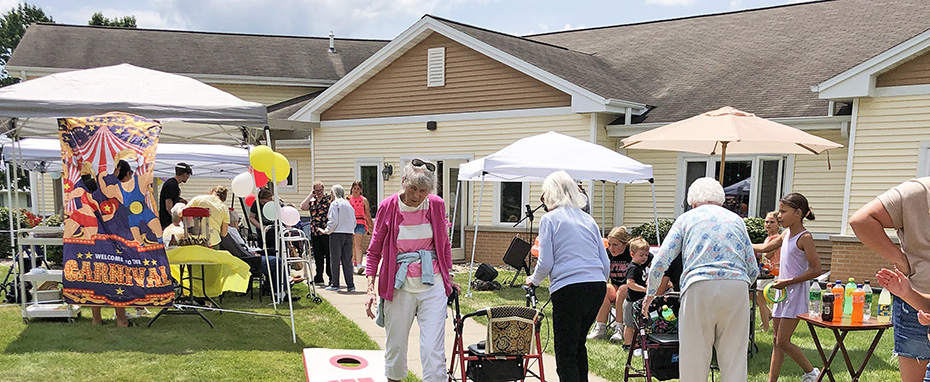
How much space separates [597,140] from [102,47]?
16.2 m

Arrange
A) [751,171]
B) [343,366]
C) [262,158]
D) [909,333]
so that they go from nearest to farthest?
[909,333]
[343,366]
[262,158]
[751,171]

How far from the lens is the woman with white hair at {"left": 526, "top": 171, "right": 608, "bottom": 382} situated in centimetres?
423

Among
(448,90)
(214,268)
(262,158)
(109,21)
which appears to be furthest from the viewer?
(109,21)

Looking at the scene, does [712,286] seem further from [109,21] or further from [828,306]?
[109,21]

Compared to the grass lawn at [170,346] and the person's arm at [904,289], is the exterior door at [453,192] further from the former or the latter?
the person's arm at [904,289]

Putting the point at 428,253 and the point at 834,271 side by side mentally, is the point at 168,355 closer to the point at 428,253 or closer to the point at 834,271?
the point at 428,253

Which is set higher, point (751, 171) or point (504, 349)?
point (751, 171)

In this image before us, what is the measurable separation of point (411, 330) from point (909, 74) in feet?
27.9

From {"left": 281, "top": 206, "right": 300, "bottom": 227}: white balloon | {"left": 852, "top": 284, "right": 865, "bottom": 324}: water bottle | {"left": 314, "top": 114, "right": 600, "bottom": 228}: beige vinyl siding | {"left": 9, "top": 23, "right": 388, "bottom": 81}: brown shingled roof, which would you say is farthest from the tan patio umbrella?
{"left": 9, "top": 23, "right": 388, "bottom": 81}: brown shingled roof

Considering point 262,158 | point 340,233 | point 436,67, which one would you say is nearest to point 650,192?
point 436,67

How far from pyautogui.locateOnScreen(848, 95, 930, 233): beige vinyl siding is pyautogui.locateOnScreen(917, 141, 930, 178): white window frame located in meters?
0.05

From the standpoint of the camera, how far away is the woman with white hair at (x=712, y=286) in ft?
12.3

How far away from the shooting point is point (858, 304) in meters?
4.58

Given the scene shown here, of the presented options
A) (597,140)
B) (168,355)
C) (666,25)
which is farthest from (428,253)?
(666,25)
